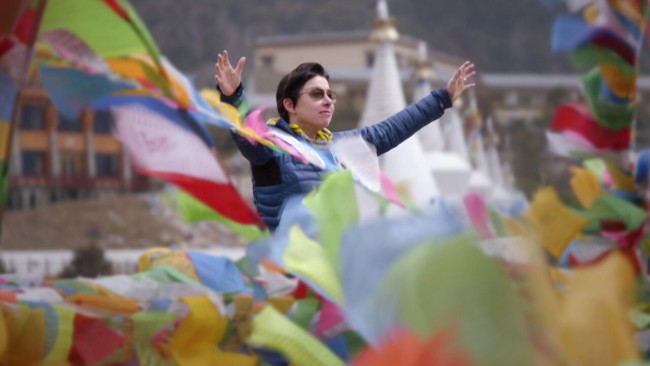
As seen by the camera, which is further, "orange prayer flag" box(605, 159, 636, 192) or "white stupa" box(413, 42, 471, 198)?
"white stupa" box(413, 42, 471, 198)

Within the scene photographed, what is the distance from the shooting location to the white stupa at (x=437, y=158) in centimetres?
1515

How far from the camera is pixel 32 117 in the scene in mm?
21781

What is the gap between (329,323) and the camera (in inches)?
128

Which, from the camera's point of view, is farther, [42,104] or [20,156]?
[20,156]

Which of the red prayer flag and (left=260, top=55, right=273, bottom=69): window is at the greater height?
(left=260, top=55, right=273, bottom=69): window

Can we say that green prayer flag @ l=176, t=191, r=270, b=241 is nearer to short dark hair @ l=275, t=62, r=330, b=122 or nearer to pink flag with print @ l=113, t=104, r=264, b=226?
pink flag with print @ l=113, t=104, r=264, b=226

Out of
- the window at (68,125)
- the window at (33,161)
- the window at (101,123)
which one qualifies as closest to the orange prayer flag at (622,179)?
the window at (101,123)

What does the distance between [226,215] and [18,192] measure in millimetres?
21398

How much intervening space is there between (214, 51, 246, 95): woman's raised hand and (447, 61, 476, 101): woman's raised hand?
50 cm

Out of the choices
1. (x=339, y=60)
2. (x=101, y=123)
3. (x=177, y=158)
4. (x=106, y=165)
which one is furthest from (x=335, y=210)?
(x=339, y=60)

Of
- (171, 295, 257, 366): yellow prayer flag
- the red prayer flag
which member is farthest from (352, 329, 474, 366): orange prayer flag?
the red prayer flag

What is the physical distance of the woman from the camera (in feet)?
8.84

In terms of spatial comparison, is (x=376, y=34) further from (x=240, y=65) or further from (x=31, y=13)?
(x=240, y=65)

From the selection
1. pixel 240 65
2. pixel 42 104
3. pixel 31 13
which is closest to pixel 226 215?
pixel 31 13
